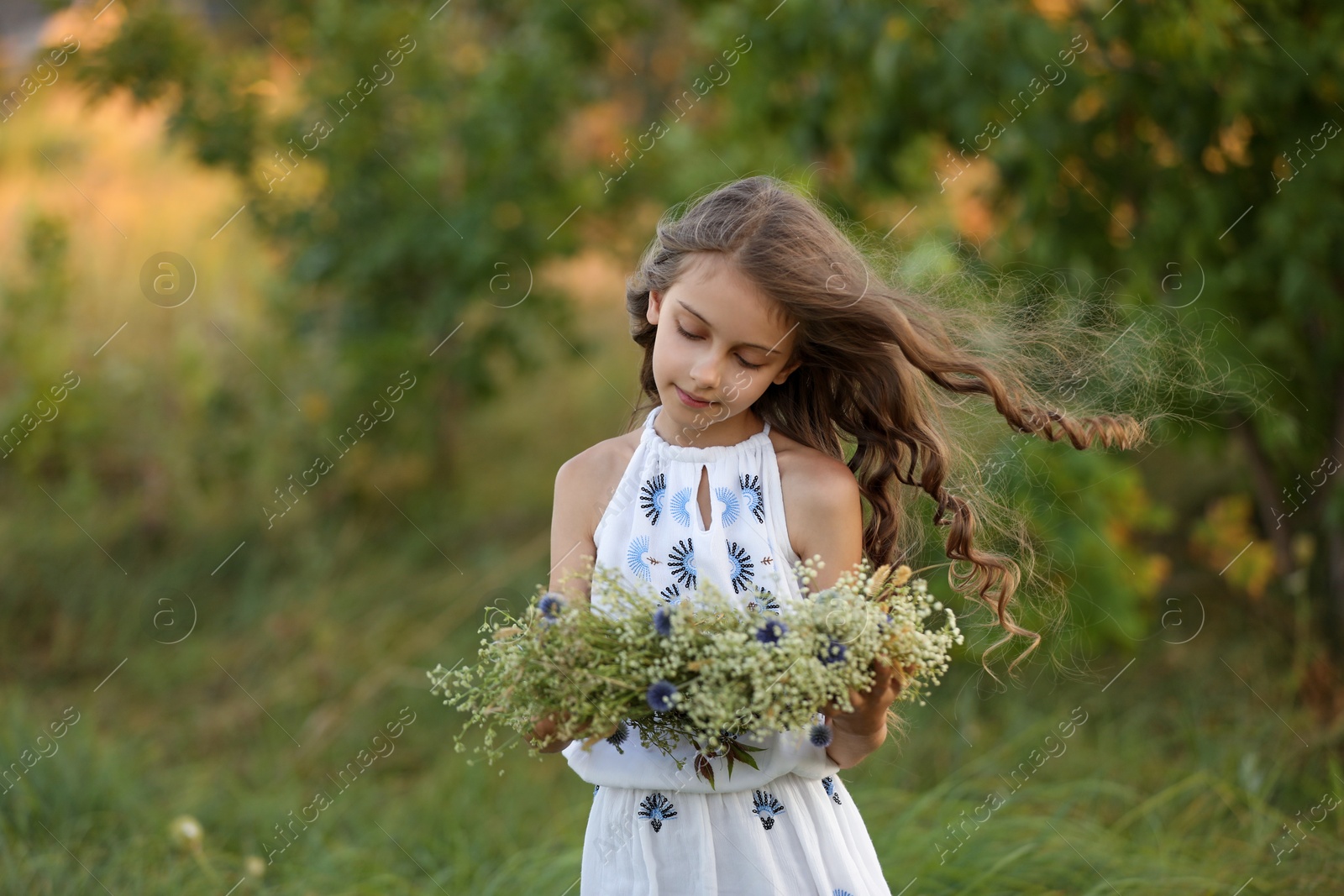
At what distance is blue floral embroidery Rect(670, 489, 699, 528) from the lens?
2.16m

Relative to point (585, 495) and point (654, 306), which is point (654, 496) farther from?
point (654, 306)

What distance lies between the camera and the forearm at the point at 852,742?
2.09 m

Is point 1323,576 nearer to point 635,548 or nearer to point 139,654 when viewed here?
point 635,548

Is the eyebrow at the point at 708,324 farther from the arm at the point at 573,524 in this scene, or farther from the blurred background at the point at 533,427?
the blurred background at the point at 533,427

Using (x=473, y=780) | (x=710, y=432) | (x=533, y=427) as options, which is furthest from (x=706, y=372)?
(x=533, y=427)

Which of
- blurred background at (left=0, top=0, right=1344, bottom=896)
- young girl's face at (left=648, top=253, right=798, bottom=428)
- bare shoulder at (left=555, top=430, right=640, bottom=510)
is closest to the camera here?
young girl's face at (left=648, top=253, right=798, bottom=428)

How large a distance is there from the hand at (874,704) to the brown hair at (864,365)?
1.26ft

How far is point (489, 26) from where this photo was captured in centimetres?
685

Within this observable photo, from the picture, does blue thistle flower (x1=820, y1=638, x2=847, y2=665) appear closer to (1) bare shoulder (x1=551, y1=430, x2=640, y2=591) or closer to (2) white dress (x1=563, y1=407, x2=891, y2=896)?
(2) white dress (x1=563, y1=407, x2=891, y2=896)

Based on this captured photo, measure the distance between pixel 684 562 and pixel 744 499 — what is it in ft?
0.51

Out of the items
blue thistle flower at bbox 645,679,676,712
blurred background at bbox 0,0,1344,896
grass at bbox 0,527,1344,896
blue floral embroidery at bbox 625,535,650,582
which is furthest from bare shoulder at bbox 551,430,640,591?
grass at bbox 0,527,1344,896

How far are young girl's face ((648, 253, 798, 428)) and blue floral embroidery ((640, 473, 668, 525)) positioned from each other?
5.9 inches

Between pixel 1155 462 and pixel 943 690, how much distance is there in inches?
93.1

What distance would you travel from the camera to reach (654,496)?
2.20 m
